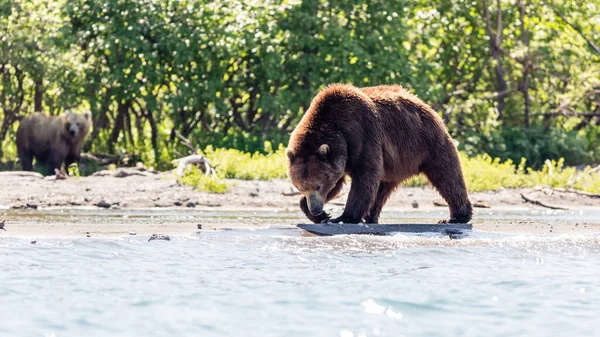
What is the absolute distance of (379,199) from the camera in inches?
332

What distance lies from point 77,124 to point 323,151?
34.5 ft

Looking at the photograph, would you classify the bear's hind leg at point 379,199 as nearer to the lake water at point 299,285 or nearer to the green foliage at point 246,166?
the lake water at point 299,285

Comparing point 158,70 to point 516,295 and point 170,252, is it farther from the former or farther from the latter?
point 516,295

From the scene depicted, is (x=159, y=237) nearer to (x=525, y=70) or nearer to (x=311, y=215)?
(x=311, y=215)

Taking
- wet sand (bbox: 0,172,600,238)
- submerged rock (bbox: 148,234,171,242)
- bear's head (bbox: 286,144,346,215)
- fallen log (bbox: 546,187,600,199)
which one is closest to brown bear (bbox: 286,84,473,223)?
bear's head (bbox: 286,144,346,215)

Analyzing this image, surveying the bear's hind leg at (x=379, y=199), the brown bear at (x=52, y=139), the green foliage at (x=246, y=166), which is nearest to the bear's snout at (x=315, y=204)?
the bear's hind leg at (x=379, y=199)

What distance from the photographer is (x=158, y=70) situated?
1742 centimetres

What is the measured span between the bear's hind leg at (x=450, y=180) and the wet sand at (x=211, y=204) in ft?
1.71

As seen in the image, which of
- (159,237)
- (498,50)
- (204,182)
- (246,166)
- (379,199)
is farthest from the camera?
(498,50)

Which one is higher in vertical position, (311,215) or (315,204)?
(315,204)

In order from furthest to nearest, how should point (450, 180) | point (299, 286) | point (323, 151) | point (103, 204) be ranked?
point (103, 204), point (450, 180), point (323, 151), point (299, 286)

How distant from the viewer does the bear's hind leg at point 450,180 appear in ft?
Result: 26.6

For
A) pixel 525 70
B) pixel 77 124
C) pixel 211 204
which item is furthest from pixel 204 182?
pixel 525 70

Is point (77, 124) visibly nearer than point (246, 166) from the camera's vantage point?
No
